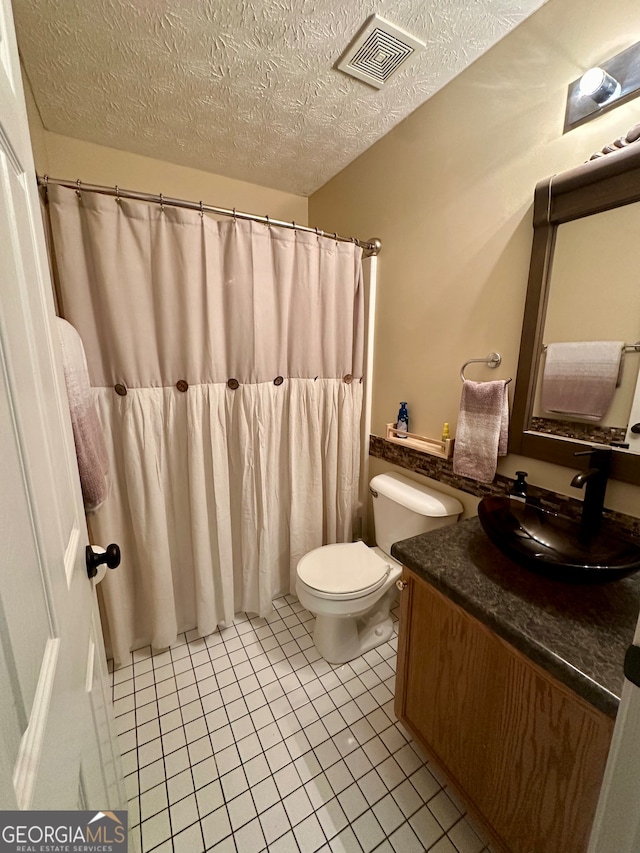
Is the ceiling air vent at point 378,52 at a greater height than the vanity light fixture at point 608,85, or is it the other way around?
the ceiling air vent at point 378,52

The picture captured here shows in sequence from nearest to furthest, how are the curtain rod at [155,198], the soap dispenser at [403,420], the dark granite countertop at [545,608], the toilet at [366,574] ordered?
the dark granite countertop at [545,608] < the curtain rod at [155,198] < the toilet at [366,574] < the soap dispenser at [403,420]

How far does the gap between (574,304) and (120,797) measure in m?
1.96

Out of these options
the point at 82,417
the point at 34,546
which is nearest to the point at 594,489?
the point at 34,546

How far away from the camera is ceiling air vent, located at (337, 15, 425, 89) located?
42.6 inches

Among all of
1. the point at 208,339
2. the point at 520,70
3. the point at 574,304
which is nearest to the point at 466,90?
the point at 520,70

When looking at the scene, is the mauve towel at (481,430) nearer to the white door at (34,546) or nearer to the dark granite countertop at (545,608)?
the dark granite countertop at (545,608)

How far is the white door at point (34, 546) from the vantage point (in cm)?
35

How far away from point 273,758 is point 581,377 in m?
1.66

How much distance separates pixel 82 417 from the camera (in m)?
0.96

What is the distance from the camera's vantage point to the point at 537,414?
1179 millimetres

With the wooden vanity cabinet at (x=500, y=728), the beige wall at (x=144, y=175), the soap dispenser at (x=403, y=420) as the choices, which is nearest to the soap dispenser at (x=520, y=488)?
the wooden vanity cabinet at (x=500, y=728)

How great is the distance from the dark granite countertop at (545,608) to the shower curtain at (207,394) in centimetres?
87

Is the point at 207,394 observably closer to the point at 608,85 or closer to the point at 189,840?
the point at 189,840

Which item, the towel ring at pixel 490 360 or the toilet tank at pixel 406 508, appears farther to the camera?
the toilet tank at pixel 406 508
